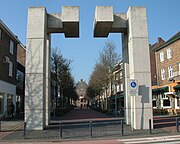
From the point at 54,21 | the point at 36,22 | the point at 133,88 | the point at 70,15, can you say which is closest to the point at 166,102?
the point at 133,88

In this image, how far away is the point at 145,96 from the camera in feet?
54.7

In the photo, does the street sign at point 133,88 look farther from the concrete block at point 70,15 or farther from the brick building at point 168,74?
the brick building at point 168,74

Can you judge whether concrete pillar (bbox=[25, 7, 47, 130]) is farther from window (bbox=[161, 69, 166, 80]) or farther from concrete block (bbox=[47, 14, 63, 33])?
window (bbox=[161, 69, 166, 80])

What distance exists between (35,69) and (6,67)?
13.4 m

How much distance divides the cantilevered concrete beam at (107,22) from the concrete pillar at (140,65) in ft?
2.43

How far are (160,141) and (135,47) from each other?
23.4 ft

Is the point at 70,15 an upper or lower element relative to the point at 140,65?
upper

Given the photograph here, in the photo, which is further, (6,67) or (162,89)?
(162,89)

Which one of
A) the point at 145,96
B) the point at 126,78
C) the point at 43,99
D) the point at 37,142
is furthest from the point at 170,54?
the point at 37,142

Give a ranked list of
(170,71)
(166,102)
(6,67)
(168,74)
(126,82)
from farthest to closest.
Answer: (166,102) → (168,74) → (170,71) → (6,67) → (126,82)

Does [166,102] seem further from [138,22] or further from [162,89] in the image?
[138,22]

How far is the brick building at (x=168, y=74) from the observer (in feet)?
111

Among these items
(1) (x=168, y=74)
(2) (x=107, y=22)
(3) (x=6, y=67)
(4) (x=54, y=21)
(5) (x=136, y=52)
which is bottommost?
(5) (x=136, y=52)

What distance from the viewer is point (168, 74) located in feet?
121
